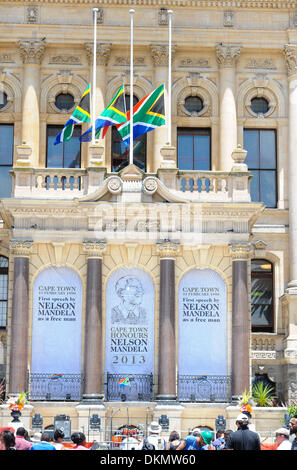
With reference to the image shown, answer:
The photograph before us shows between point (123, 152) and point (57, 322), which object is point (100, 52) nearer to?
point (123, 152)

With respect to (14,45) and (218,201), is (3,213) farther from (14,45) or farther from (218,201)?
(14,45)

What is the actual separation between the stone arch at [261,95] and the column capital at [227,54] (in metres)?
1.16

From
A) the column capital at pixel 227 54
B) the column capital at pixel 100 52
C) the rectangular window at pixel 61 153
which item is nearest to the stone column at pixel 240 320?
the rectangular window at pixel 61 153

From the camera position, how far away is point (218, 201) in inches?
1394

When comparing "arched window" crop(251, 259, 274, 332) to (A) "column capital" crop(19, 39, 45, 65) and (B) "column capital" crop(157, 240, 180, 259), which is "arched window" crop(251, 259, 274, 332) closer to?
(B) "column capital" crop(157, 240, 180, 259)

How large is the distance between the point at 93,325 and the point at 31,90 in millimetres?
13554

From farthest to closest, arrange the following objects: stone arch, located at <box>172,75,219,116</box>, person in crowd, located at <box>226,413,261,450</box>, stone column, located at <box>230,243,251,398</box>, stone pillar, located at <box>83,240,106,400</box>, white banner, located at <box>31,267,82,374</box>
A: stone arch, located at <box>172,75,219,116</box> < white banner, located at <box>31,267,82,374</box> < stone column, located at <box>230,243,251,398</box> < stone pillar, located at <box>83,240,106,400</box> < person in crowd, located at <box>226,413,261,450</box>

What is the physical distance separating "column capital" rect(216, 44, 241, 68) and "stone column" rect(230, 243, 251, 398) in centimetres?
1187

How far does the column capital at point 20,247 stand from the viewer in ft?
114

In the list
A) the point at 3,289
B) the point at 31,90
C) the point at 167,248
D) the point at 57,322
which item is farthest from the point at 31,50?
the point at 57,322

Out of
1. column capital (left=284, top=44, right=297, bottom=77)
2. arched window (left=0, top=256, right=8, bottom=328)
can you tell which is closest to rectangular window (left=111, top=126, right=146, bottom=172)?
arched window (left=0, top=256, right=8, bottom=328)

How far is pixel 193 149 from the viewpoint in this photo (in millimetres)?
44031

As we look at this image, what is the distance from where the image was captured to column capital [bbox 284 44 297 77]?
1720 inches

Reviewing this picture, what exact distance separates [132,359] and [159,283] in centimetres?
287
